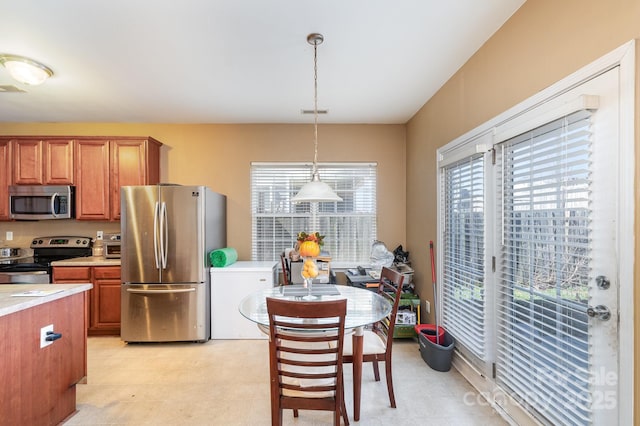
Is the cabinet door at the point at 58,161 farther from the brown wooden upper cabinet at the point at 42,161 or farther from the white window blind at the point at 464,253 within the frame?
the white window blind at the point at 464,253

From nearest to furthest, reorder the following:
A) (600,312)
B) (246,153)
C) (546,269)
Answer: (600,312) → (546,269) → (246,153)

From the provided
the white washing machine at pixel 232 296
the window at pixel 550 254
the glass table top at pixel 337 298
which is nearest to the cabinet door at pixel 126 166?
the white washing machine at pixel 232 296

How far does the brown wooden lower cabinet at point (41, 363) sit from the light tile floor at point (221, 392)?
10.2 inches

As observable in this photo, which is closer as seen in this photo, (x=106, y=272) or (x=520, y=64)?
(x=520, y=64)

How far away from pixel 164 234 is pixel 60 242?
1.80 meters

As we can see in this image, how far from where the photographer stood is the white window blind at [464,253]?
7.45 ft

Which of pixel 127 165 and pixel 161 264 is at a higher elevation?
pixel 127 165

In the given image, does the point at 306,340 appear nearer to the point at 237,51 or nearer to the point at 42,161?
the point at 237,51

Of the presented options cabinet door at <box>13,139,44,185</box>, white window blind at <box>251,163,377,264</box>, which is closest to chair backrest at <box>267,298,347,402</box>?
white window blind at <box>251,163,377,264</box>

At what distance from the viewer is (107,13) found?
71.8 inches

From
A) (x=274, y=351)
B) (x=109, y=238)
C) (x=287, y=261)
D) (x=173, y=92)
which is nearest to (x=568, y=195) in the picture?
(x=274, y=351)

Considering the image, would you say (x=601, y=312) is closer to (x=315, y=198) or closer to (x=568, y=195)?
(x=568, y=195)

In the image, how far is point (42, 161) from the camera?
3.55 meters

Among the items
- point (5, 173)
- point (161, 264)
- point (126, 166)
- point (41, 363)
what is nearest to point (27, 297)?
point (41, 363)
